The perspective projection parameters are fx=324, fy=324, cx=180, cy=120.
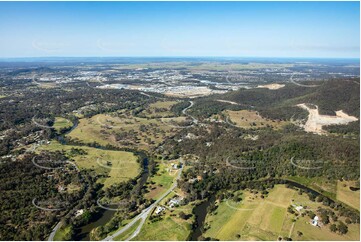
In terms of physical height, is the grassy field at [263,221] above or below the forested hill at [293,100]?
below

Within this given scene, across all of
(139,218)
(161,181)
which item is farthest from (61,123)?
(139,218)

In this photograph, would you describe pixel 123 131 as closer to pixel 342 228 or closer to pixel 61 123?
pixel 61 123

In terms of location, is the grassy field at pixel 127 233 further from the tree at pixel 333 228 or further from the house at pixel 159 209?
the tree at pixel 333 228

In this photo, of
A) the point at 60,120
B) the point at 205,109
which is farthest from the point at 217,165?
the point at 60,120

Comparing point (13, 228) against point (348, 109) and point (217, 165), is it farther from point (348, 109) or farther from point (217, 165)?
point (348, 109)

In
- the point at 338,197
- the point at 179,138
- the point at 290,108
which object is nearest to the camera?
the point at 338,197

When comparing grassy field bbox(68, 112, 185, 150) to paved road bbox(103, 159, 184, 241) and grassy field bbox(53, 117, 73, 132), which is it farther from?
paved road bbox(103, 159, 184, 241)

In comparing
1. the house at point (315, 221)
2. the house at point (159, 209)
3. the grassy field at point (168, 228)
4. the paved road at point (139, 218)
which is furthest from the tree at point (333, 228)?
the paved road at point (139, 218)
